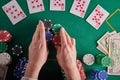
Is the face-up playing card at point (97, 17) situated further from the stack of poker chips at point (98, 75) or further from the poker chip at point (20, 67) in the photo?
the poker chip at point (20, 67)

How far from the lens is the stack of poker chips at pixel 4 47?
139 centimetres

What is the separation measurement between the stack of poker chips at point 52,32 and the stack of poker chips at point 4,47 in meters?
0.22

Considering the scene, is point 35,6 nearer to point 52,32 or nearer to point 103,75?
point 52,32

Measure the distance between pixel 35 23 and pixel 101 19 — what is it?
41 centimetres

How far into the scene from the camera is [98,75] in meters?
1.45

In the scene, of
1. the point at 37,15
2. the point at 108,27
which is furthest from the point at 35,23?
the point at 108,27

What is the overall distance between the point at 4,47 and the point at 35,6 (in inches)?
11.9

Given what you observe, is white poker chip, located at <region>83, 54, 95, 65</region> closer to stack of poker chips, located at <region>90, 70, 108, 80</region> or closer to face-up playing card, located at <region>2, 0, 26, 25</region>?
stack of poker chips, located at <region>90, 70, 108, 80</region>

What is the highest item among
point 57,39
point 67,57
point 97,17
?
point 97,17

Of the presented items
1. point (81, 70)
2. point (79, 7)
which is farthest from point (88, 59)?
point (79, 7)

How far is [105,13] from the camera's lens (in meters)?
1.50

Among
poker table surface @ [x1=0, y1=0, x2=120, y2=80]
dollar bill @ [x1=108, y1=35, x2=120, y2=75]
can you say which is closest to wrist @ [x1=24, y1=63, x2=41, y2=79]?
poker table surface @ [x1=0, y1=0, x2=120, y2=80]

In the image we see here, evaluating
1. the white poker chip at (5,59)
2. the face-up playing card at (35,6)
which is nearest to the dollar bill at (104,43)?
the face-up playing card at (35,6)

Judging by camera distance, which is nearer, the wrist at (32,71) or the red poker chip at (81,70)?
the wrist at (32,71)
